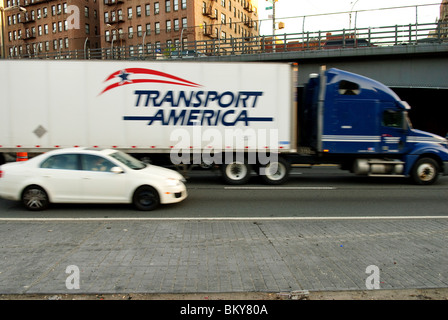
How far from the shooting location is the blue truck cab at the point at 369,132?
1023 cm

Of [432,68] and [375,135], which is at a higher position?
[432,68]

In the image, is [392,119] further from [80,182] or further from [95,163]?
[80,182]

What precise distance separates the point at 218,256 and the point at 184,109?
6498 millimetres

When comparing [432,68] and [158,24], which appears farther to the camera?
[158,24]

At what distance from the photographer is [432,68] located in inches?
702

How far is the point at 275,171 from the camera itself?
10.5m

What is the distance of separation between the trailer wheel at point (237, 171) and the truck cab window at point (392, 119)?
4.73m

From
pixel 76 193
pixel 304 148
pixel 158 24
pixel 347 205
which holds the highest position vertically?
pixel 158 24

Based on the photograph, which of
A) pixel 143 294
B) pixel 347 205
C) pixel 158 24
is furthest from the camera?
pixel 158 24

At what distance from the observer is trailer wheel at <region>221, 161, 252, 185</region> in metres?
10.5

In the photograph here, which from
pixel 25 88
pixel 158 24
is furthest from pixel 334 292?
pixel 158 24

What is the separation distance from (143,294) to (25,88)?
30.4 feet

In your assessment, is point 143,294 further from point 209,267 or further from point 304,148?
point 304,148

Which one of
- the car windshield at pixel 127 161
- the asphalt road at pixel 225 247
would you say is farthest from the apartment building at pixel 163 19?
the asphalt road at pixel 225 247
